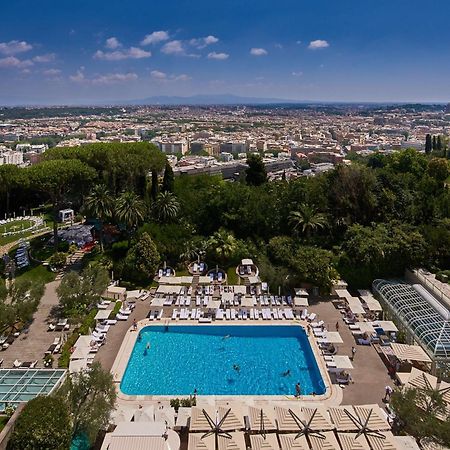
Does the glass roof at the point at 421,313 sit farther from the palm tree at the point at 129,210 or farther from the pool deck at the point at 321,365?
the palm tree at the point at 129,210

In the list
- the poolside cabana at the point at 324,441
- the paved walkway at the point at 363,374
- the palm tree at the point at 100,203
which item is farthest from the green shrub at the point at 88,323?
the poolside cabana at the point at 324,441

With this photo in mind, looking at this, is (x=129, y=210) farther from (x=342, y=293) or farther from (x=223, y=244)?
(x=342, y=293)

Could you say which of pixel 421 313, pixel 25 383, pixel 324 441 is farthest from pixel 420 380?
pixel 25 383

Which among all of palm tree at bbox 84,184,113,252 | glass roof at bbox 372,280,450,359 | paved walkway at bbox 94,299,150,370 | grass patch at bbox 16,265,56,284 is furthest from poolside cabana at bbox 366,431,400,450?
palm tree at bbox 84,184,113,252

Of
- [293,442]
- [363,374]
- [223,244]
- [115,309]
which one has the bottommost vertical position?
[363,374]

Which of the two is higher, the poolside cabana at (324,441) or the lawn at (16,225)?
the lawn at (16,225)

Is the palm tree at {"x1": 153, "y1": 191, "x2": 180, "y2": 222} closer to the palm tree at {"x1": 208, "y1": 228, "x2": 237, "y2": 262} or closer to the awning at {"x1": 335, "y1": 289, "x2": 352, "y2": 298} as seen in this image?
the palm tree at {"x1": 208, "y1": 228, "x2": 237, "y2": 262}

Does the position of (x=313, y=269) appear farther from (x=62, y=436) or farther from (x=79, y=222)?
(x=79, y=222)
